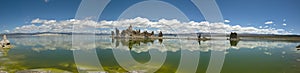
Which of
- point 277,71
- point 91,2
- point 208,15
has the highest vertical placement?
point 91,2

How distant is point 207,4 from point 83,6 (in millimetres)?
7054

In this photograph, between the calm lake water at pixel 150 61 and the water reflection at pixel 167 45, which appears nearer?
the calm lake water at pixel 150 61

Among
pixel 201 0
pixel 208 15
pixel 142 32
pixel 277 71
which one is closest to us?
pixel 208 15

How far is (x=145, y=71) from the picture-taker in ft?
63.1

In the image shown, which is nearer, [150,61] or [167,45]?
[150,61]

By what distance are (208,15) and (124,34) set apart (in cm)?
12061

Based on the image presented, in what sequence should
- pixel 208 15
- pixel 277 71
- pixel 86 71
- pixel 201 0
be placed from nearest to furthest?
pixel 208 15
pixel 201 0
pixel 86 71
pixel 277 71

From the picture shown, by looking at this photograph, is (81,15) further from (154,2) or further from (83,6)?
(154,2)

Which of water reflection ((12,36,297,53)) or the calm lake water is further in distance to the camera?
water reflection ((12,36,297,53))

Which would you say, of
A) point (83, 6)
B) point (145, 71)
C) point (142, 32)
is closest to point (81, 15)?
point (83, 6)

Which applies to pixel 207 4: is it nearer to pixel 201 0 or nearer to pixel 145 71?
pixel 201 0

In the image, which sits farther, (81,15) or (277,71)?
(277,71)

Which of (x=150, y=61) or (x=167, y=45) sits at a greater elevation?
(x=167, y=45)

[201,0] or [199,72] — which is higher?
[201,0]
